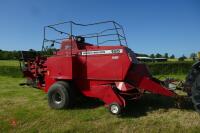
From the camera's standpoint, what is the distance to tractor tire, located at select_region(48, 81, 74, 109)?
30.8 feet

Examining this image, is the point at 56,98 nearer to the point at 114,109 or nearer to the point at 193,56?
the point at 114,109

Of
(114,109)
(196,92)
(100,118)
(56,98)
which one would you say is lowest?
(100,118)

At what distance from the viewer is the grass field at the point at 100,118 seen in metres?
7.38

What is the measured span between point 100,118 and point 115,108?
19.4 inches

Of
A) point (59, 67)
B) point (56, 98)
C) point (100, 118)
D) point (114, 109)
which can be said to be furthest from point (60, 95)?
point (114, 109)

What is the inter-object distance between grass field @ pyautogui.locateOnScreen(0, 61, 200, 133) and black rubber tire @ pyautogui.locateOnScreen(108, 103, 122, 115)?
0.13 m

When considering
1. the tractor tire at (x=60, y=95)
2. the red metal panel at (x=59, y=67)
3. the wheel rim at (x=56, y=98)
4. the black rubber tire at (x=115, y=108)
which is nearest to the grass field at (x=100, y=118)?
the black rubber tire at (x=115, y=108)

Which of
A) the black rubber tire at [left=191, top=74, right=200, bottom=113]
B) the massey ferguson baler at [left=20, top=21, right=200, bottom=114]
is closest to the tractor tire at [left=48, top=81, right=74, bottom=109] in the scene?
the massey ferguson baler at [left=20, top=21, right=200, bottom=114]

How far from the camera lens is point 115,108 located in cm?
837

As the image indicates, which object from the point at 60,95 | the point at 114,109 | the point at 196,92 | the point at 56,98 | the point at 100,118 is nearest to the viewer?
the point at 196,92

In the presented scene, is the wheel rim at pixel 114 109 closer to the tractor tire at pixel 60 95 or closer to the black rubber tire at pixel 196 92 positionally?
the tractor tire at pixel 60 95

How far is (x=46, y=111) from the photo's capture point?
9406mm

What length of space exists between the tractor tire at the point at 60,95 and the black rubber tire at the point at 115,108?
5.07 ft

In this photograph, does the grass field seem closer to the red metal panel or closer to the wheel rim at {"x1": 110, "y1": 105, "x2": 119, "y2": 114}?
the wheel rim at {"x1": 110, "y1": 105, "x2": 119, "y2": 114}
